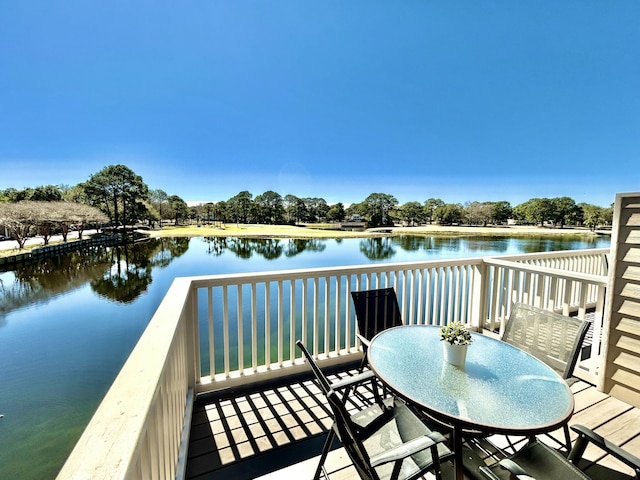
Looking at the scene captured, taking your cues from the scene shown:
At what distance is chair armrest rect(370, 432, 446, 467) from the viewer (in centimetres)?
103

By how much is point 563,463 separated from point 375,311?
1507mm

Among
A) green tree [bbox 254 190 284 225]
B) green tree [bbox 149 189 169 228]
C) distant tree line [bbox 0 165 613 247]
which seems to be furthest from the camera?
green tree [bbox 254 190 284 225]

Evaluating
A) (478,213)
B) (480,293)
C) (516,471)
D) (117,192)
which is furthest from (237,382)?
(478,213)

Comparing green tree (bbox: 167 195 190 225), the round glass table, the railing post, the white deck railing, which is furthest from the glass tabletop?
green tree (bbox: 167 195 190 225)

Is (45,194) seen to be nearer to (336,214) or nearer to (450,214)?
(336,214)

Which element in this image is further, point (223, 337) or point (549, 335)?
point (223, 337)

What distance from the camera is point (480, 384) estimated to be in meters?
1.45

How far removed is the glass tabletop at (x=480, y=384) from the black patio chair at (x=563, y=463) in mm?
130

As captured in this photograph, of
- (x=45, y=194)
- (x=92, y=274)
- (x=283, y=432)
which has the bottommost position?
(x=92, y=274)

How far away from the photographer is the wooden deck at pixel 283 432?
167 centimetres

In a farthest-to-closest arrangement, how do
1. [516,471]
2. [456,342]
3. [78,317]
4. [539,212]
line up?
[539,212] < [78,317] < [456,342] < [516,471]

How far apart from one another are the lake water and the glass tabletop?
8.23 metres

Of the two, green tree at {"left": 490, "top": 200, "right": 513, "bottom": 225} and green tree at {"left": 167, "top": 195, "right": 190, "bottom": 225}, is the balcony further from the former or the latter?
green tree at {"left": 167, "top": 195, "right": 190, "bottom": 225}

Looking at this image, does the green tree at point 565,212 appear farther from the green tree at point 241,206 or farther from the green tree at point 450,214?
the green tree at point 241,206
